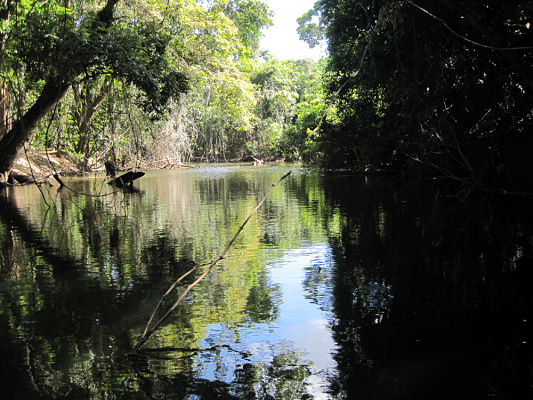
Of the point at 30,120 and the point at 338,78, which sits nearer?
the point at 30,120

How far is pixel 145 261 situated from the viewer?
19.1 feet

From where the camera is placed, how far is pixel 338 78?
55.2 ft

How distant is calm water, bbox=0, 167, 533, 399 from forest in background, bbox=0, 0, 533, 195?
4.89 feet

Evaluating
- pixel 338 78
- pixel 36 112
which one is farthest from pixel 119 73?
pixel 338 78

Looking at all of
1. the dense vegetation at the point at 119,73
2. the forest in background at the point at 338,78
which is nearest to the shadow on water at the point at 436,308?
the forest in background at the point at 338,78

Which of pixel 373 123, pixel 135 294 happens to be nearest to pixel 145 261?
pixel 135 294

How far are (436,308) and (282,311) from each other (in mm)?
1300

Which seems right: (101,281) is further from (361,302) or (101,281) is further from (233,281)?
(361,302)

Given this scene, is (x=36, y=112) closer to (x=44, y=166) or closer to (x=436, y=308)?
(x=44, y=166)

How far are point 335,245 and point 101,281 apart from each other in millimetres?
3074

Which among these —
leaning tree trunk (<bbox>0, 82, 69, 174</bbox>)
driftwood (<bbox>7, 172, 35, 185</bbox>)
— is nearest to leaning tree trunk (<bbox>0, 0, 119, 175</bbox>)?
leaning tree trunk (<bbox>0, 82, 69, 174</bbox>)

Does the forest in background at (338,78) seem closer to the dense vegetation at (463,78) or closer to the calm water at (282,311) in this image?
the dense vegetation at (463,78)

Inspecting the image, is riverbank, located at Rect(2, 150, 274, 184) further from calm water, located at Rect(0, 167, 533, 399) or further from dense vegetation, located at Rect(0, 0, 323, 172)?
calm water, located at Rect(0, 167, 533, 399)

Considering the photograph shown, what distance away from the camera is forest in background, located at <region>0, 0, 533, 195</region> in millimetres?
5422
